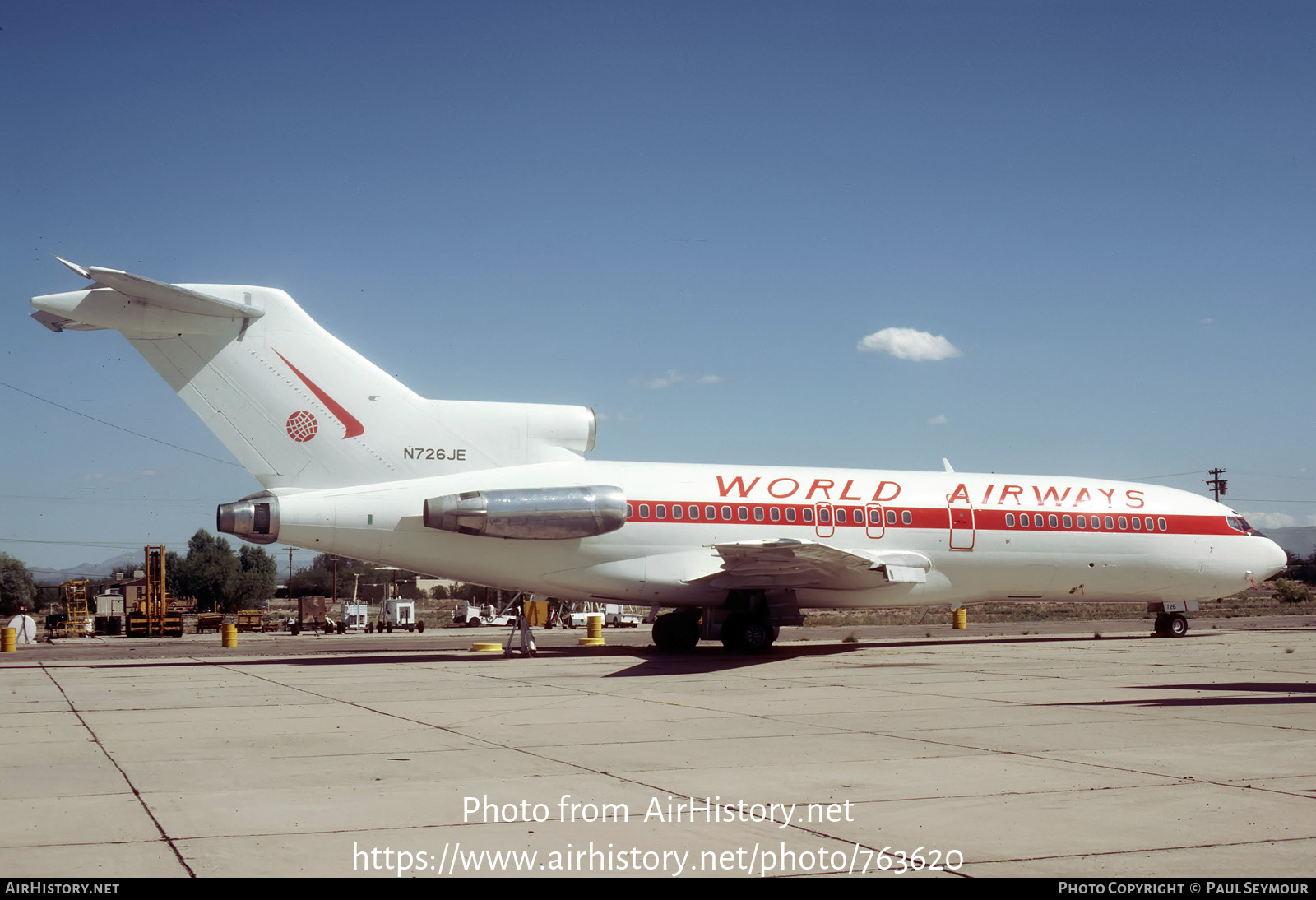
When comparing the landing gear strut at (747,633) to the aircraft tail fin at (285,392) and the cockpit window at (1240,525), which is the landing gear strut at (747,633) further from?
the cockpit window at (1240,525)

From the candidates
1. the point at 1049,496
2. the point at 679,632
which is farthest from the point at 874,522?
the point at 679,632

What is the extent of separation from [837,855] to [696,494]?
52.6ft

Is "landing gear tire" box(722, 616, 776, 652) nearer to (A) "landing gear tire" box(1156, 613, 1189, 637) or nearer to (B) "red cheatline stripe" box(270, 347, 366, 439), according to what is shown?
(B) "red cheatline stripe" box(270, 347, 366, 439)

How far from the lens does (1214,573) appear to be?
25047 mm

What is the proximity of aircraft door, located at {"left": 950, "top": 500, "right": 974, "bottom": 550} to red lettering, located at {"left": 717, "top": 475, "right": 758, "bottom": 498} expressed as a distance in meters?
4.37

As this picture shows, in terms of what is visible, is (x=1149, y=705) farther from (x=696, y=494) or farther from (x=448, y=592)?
(x=448, y=592)

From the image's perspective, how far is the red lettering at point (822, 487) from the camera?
22.2m

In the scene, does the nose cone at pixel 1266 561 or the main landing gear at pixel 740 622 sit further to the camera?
the nose cone at pixel 1266 561

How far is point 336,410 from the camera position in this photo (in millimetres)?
19266

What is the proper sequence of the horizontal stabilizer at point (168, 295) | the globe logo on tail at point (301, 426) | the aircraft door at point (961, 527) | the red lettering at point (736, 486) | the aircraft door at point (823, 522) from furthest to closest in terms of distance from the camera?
the aircraft door at point (961, 527), the aircraft door at point (823, 522), the red lettering at point (736, 486), the globe logo on tail at point (301, 426), the horizontal stabilizer at point (168, 295)

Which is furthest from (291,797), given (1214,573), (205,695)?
(1214,573)

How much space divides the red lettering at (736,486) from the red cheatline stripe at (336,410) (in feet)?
22.9

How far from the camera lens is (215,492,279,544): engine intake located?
59.7ft

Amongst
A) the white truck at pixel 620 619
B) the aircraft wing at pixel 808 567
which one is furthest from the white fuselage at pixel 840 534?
the white truck at pixel 620 619
